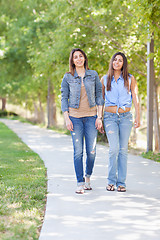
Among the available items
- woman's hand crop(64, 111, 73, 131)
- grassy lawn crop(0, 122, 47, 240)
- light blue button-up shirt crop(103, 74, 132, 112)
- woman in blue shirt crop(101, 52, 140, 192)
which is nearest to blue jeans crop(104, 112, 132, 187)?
woman in blue shirt crop(101, 52, 140, 192)

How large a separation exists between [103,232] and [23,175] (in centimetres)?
339

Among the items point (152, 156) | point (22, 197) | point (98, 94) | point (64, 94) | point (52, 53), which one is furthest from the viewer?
point (52, 53)

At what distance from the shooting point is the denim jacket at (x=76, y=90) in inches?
219

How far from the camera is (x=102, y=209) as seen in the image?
4.81 m

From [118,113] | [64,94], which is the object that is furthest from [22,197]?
[118,113]

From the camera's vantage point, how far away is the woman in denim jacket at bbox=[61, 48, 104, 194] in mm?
5574

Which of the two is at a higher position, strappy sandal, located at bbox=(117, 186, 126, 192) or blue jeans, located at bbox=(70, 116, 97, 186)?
blue jeans, located at bbox=(70, 116, 97, 186)

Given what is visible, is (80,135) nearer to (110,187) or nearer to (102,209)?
(110,187)

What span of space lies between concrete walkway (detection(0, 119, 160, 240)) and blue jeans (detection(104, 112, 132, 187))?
→ 0.34m

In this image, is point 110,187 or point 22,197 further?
point 110,187

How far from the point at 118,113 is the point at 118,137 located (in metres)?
0.36

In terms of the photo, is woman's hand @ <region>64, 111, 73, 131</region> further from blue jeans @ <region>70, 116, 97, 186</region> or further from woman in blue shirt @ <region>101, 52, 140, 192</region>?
woman in blue shirt @ <region>101, 52, 140, 192</region>

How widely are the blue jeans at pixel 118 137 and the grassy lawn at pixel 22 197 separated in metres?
1.14

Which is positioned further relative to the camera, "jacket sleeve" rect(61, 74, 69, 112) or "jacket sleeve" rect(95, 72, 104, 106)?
"jacket sleeve" rect(95, 72, 104, 106)
